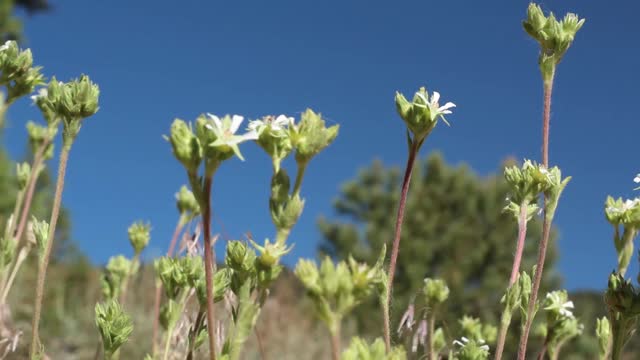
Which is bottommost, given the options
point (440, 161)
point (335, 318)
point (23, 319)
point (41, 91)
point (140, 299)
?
point (335, 318)

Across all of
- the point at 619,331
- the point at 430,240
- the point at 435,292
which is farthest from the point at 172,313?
the point at 430,240

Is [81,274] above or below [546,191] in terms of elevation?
above

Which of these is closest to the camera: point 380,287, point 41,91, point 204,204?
point 204,204

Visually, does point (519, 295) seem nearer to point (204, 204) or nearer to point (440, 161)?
point (204, 204)

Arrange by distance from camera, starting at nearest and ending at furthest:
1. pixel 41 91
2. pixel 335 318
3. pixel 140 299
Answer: pixel 335 318
pixel 41 91
pixel 140 299

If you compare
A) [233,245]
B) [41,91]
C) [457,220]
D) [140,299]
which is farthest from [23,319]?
[457,220]

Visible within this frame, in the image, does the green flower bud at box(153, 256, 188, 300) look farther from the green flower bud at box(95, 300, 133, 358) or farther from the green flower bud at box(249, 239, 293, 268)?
the green flower bud at box(249, 239, 293, 268)

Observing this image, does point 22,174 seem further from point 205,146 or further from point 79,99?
point 205,146
